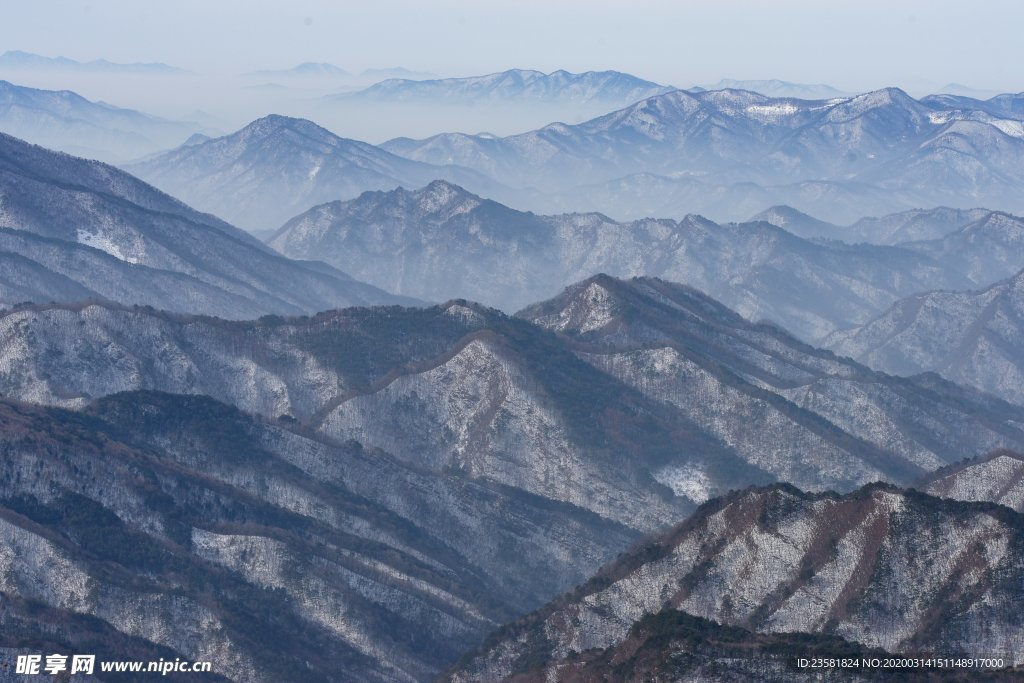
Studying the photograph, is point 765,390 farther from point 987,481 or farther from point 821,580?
point 821,580

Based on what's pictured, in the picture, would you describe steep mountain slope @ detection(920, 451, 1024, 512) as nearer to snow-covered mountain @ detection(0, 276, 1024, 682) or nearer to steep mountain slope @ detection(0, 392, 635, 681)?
snow-covered mountain @ detection(0, 276, 1024, 682)

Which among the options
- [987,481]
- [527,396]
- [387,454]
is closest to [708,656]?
[987,481]

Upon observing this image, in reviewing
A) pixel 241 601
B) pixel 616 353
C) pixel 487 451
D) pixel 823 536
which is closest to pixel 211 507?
pixel 241 601

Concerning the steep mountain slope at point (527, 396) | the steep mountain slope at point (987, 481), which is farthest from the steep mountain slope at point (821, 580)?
the steep mountain slope at point (527, 396)

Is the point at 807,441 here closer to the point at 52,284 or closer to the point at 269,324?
the point at 269,324

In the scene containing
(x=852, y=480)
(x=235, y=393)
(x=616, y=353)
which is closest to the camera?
(x=852, y=480)

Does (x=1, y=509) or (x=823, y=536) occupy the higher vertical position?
(x=823, y=536)
